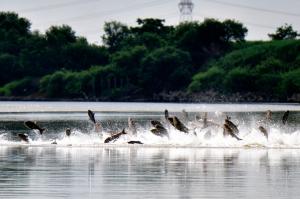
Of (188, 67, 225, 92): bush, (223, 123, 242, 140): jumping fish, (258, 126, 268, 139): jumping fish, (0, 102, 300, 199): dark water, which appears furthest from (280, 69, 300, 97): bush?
(223, 123, 242, 140): jumping fish

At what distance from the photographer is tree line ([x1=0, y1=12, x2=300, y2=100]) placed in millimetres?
153250

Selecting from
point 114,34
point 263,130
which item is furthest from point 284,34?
point 263,130

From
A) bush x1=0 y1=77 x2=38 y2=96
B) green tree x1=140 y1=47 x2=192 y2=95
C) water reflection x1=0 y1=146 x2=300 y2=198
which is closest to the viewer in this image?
water reflection x1=0 y1=146 x2=300 y2=198

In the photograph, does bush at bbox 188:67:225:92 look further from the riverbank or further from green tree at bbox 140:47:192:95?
green tree at bbox 140:47:192:95

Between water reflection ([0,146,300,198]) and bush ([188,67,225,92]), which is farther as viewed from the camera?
bush ([188,67,225,92])

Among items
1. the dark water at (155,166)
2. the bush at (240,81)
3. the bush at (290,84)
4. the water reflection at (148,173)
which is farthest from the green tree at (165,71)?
the water reflection at (148,173)

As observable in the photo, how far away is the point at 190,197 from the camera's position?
2653 cm

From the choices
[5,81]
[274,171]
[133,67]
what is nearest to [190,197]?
[274,171]

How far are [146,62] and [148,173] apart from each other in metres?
129

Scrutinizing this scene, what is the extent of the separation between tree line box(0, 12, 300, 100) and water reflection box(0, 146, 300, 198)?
106 m

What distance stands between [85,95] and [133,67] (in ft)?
25.5

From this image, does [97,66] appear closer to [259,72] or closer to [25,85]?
[25,85]

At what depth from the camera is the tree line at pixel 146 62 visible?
503 feet

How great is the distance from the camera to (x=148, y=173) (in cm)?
3216
